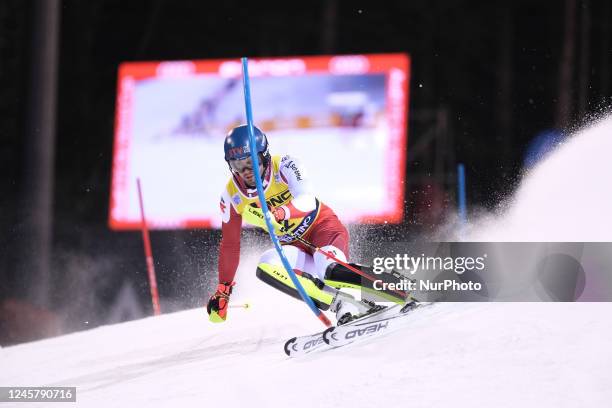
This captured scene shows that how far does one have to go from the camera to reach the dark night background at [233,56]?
9.27m

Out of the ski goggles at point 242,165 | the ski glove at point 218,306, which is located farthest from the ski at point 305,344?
the ski goggles at point 242,165

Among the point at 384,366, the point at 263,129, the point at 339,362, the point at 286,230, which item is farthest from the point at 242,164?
the point at 263,129

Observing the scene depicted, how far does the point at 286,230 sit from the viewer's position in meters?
5.40

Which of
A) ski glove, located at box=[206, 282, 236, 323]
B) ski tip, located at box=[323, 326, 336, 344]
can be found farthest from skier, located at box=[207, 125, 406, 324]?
ski tip, located at box=[323, 326, 336, 344]

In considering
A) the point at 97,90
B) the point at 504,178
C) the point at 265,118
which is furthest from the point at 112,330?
the point at 97,90

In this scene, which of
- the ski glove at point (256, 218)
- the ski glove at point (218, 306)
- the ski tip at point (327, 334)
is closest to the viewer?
the ski tip at point (327, 334)

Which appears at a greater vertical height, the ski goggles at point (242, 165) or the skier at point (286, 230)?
the ski goggles at point (242, 165)

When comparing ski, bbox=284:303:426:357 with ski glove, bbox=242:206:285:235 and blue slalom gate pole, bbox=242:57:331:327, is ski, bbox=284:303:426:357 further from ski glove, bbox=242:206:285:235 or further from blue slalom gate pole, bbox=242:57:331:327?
ski glove, bbox=242:206:285:235

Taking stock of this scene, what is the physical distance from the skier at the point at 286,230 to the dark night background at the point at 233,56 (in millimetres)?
1318

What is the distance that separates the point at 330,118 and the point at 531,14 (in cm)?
927

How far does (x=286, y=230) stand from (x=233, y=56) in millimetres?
12830

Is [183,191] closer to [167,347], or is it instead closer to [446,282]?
[167,347]

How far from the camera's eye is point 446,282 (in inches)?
219

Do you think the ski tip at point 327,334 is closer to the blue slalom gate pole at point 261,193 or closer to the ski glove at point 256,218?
the blue slalom gate pole at point 261,193
